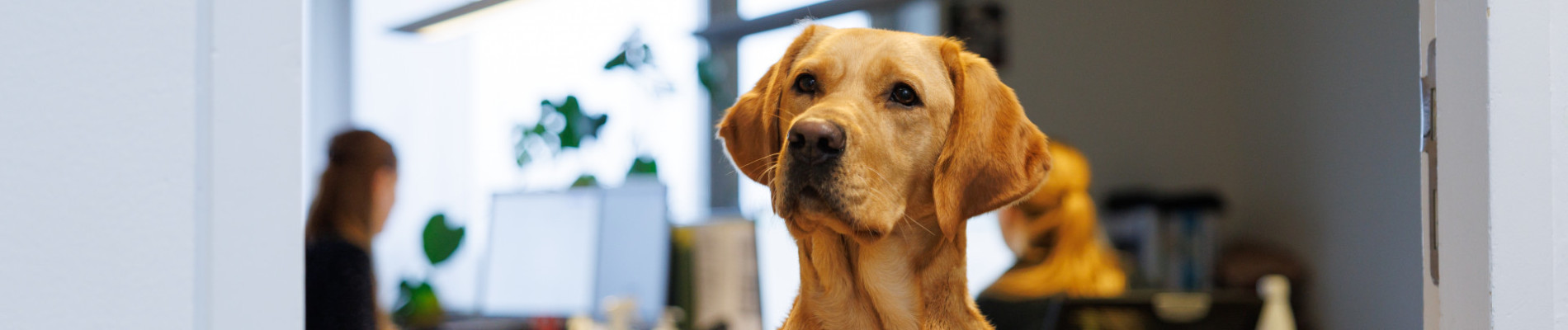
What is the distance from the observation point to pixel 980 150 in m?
0.57

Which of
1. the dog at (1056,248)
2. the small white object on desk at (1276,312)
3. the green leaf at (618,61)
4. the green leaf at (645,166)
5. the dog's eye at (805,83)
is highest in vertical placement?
the green leaf at (618,61)

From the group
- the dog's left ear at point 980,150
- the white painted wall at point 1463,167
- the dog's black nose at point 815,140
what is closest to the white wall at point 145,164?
the dog's black nose at point 815,140

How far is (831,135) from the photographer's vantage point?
523 mm

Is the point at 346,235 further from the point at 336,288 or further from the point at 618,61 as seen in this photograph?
the point at 618,61

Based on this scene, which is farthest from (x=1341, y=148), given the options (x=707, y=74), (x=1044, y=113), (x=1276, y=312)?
(x=707, y=74)

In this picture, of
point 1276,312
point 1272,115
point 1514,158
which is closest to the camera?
point 1514,158

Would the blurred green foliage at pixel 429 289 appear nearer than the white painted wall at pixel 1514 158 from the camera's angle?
No

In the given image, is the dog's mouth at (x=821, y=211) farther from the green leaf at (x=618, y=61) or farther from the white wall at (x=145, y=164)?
the green leaf at (x=618, y=61)

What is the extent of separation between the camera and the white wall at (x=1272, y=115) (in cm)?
160

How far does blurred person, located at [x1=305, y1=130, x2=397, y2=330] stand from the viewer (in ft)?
4.31

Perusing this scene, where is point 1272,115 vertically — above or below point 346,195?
above

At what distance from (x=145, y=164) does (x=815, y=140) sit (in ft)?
1.08

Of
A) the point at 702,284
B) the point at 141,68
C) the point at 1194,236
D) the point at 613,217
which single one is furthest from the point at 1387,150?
the point at 141,68

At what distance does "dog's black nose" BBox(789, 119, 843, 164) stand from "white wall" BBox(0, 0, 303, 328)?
263 mm
